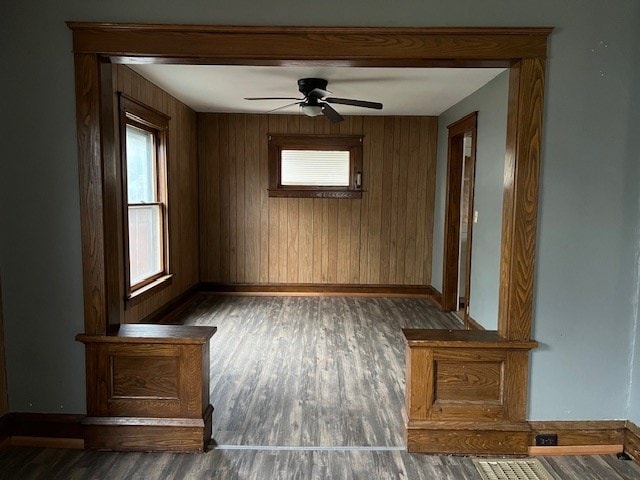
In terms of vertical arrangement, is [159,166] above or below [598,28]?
below

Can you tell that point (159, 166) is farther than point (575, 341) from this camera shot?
Yes

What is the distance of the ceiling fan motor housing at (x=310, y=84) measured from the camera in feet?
12.8

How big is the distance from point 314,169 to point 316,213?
61cm

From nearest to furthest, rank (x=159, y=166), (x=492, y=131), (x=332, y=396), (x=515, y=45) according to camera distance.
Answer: (x=515, y=45) < (x=332, y=396) < (x=492, y=131) < (x=159, y=166)

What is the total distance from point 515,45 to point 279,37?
1.18 meters

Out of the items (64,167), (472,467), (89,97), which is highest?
(89,97)

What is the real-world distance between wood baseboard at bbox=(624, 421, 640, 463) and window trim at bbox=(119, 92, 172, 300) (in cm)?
358

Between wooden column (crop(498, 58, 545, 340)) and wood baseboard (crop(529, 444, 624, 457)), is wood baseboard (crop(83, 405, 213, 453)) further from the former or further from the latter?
wood baseboard (crop(529, 444, 624, 457))

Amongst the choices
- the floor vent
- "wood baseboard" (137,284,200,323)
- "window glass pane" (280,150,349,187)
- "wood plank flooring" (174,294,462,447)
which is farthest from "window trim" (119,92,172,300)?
the floor vent

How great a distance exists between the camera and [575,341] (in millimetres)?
2365

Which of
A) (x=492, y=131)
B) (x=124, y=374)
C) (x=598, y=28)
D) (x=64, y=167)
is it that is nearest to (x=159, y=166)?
(x=64, y=167)

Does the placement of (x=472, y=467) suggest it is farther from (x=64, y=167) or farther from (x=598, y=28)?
(x=64, y=167)

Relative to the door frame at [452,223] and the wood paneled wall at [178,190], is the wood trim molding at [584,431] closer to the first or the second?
the door frame at [452,223]

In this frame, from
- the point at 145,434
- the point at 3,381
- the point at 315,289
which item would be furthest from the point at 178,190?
the point at 145,434
